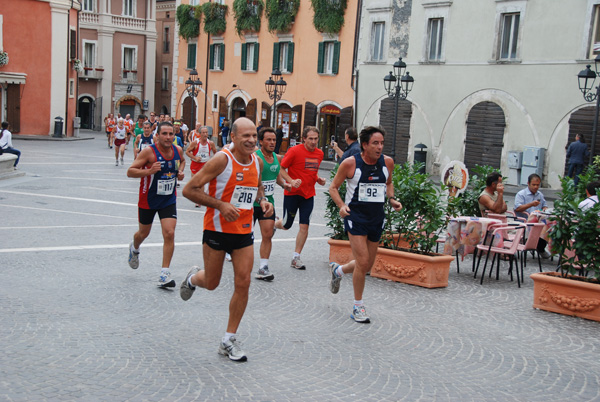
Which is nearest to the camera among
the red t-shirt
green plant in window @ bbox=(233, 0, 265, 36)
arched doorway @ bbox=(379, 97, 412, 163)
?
the red t-shirt

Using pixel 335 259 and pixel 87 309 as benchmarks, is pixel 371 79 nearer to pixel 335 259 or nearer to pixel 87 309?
pixel 335 259

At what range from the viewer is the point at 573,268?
8320 mm

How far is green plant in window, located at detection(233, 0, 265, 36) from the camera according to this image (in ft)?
137

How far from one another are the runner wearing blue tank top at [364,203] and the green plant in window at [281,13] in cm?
3230

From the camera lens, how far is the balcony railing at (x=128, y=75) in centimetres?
5781

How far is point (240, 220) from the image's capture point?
6.19 metres

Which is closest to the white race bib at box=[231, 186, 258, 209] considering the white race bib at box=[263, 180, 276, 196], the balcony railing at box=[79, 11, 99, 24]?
the white race bib at box=[263, 180, 276, 196]

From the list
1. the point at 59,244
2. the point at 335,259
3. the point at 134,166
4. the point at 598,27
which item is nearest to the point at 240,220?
the point at 134,166

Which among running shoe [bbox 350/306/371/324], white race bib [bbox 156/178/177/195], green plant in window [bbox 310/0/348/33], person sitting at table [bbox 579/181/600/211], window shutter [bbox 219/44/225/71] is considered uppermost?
green plant in window [bbox 310/0/348/33]

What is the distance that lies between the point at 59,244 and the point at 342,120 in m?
26.3

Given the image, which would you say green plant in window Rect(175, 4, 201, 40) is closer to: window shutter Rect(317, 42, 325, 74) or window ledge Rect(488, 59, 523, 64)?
window shutter Rect(317, 42, 325, 74)

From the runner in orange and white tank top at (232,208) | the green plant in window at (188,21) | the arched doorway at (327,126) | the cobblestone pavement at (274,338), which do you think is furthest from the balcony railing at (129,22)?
the runner in orange and white tank top at (232,208)

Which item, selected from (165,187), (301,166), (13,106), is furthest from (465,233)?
(13,106)

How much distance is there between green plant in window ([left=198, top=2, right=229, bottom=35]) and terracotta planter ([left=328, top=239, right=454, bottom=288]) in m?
37.6
